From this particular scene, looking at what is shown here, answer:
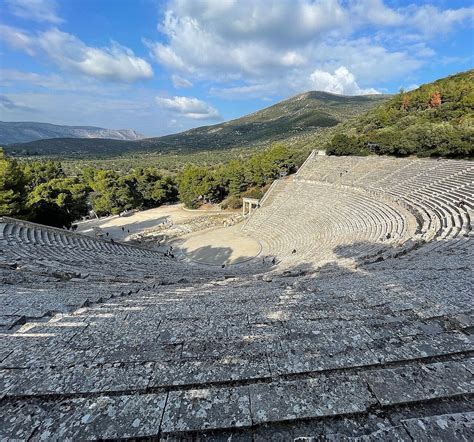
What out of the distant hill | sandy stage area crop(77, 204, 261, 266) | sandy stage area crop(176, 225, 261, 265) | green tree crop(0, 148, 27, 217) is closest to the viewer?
green tree crop(0, 148, 27, 217)

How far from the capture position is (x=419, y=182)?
2072 cm

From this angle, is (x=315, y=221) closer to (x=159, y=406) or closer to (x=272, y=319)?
(x=272, y=319)

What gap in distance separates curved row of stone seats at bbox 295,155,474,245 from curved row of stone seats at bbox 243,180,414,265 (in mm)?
1176

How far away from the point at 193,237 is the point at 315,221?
11.2m

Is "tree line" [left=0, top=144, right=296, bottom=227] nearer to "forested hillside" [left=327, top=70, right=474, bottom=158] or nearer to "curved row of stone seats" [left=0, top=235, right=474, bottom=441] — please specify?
"forested hillside" [left=327, top=70, right=474, bottom=158]

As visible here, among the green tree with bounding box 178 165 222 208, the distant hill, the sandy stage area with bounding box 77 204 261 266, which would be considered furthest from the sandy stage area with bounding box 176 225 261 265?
the distant hill

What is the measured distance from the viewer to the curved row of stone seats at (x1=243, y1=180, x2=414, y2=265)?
45.3 ft

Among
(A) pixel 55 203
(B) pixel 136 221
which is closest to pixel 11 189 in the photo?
(A) pixel 55 203

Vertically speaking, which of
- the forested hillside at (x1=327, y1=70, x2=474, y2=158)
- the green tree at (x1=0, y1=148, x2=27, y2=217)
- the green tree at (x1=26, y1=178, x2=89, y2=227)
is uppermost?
the forested hillside at (x1=327, y1=70, x2=474, y2=158)

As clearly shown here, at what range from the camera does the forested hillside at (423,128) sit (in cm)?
2666

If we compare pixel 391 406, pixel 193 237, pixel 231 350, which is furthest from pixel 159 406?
pixel 193 237

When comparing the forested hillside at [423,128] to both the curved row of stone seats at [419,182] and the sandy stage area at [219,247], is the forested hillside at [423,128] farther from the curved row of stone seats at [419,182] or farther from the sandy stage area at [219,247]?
the sandy stage area at [219,247]

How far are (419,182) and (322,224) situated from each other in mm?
8522

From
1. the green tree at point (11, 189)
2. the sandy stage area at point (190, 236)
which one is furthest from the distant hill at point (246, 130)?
the green tree at point (11, 189)
